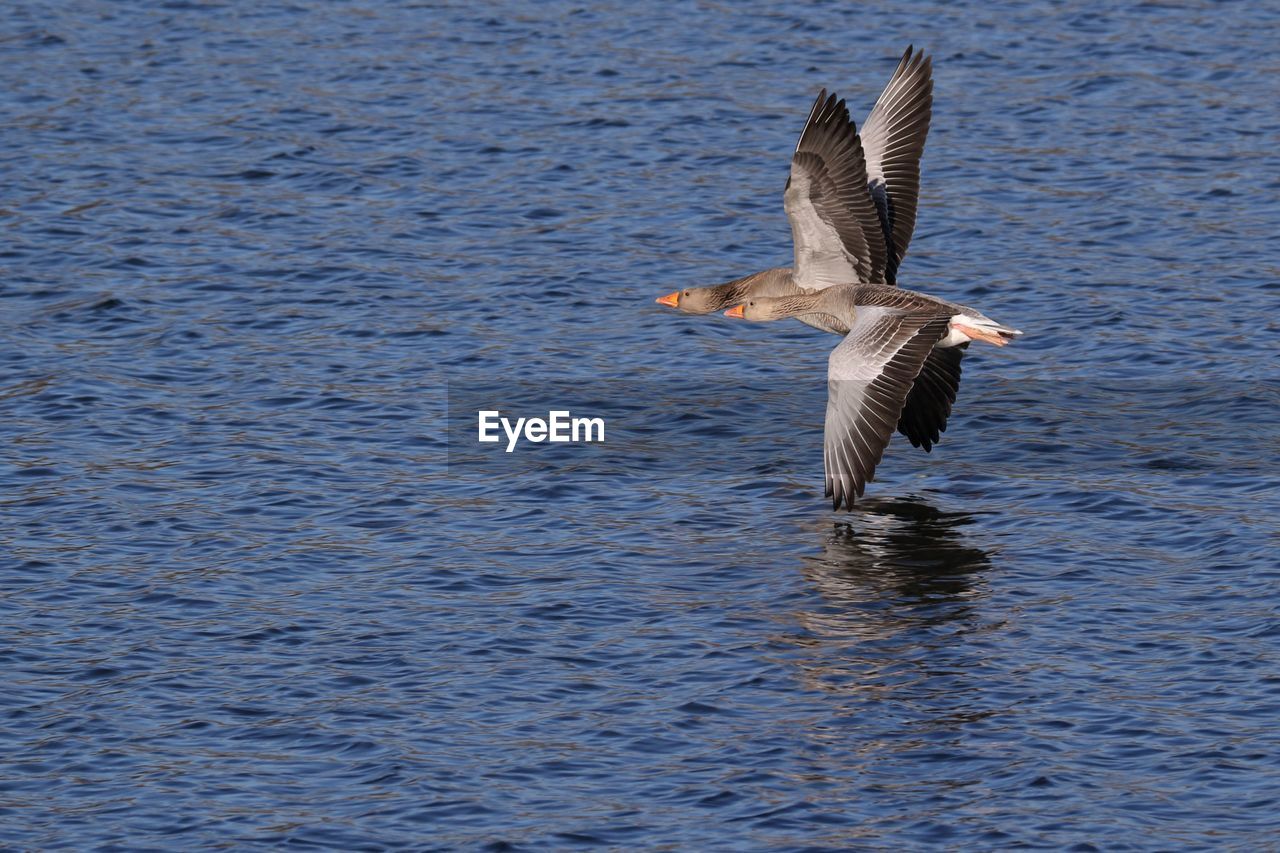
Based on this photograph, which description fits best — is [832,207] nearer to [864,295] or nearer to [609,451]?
[864,295]

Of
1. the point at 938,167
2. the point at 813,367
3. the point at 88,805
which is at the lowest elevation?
the point at 88,805

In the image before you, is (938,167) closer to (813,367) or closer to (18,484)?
(813,367)

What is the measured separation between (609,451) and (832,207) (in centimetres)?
457

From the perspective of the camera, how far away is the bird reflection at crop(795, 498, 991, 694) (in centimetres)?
1847

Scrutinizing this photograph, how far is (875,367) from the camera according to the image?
2041cm

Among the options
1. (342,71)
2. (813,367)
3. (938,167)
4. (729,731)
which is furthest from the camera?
(342,71)

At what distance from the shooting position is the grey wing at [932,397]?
23.5 metres

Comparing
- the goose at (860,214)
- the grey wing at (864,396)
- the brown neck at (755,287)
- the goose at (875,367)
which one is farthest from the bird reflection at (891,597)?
the brown neck at (755,287)

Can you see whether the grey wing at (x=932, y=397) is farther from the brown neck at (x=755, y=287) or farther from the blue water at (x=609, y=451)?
the brown neck at (x=755, y=287)

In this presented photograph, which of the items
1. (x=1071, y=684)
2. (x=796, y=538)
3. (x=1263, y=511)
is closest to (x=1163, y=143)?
(x=1263, y=511)

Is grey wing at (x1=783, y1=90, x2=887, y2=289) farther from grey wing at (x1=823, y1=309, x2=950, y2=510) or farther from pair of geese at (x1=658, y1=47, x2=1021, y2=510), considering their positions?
grey wing at (x1=823, y1=309, x2=950, y2=510)

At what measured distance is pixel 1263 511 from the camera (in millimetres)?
22172

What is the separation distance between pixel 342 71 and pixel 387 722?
2398 centimetres

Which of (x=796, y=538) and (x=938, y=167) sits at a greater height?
(x=938, y=167)
